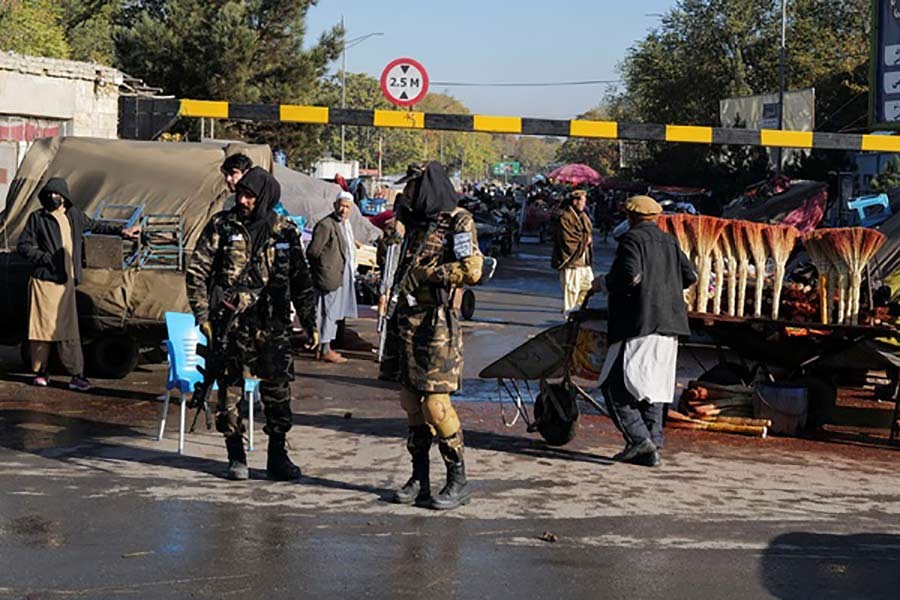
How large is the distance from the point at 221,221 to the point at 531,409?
4250mm

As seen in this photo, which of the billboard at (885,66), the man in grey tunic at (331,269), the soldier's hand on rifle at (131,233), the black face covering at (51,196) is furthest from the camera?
the billboard at (885,66)

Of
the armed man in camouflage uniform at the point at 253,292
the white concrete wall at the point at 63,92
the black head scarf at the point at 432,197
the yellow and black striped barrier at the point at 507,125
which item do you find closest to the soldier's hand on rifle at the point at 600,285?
the black head scarf at the point at 432,197

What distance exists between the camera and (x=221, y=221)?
8.34 metres

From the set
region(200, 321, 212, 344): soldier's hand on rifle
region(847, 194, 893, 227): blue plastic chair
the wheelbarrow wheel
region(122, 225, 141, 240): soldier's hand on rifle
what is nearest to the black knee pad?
region(200, 321, 212, 344): soldier's hand on rifle

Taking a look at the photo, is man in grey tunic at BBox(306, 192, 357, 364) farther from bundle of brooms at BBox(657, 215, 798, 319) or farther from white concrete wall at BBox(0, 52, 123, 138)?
white concrete wall at BBox(0, 52, 123, 138)

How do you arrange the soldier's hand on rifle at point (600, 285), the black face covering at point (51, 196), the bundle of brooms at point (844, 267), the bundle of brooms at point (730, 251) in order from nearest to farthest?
1. the soldier's hand on rifle at point (600, 285)
2. the bundle of brooms at point (844, 267)
3. the bundle of brooms at point (730, 251)
4. the black face covering at point (51, 196)

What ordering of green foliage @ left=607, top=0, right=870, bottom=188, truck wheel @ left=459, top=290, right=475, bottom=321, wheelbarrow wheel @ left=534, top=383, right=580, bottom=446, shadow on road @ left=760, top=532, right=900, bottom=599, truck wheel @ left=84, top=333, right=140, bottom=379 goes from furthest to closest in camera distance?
green foliage @ left=607, top=0, right=870, bottom=188, truck wheel @ left=459, top=290, right=475, bottom=321, truck wheel @ left=84, top=333, right=140, bottom=379, wheelbarrow wheel @ left=534, top=383, right=580, bottom=446, shadow on road @ left=760, top=532, right=900, bottom=599

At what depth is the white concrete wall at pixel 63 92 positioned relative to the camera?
18.2 meters

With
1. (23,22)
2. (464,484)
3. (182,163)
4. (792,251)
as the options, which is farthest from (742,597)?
(23,22)

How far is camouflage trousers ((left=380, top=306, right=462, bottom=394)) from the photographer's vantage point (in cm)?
770

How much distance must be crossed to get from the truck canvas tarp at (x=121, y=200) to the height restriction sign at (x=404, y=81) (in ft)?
18.9

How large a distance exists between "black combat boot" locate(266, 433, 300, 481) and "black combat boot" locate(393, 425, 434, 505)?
84cm

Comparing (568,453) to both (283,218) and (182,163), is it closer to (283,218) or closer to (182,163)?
(283,218)

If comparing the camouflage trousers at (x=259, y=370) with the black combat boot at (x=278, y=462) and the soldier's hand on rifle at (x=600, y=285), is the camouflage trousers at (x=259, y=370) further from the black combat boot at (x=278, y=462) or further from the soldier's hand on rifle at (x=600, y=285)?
the soldier's hand on rifle at (x=600, y=285)
